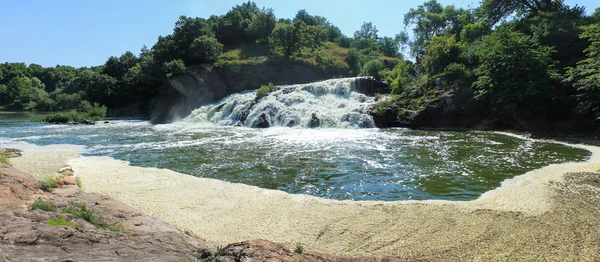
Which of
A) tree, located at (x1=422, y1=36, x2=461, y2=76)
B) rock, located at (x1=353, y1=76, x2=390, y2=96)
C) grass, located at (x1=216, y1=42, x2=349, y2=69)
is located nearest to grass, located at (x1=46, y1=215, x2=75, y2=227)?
rock, located at (x1=353, y1=76, x2=390, y2=96)

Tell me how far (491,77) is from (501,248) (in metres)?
18.9

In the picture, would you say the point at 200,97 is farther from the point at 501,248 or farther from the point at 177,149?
the point at 501,248

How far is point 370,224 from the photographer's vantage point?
605cm

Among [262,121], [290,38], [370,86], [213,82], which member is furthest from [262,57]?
[262,121]

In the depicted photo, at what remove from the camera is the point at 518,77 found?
64.1 ft

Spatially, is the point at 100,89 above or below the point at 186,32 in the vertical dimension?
below

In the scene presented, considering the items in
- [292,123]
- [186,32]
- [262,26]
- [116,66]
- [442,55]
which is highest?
[262,26]

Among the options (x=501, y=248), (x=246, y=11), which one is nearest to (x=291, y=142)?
(x=501, y=248)

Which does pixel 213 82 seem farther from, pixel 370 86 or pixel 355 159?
pixel 355 159

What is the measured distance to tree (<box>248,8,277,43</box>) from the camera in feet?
178

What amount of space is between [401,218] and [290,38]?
40.0 metres

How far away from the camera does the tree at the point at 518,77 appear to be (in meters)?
18.8

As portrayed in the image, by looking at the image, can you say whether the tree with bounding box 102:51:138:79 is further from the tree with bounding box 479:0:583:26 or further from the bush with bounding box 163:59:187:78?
the tree with bounding box 479:0:583:26

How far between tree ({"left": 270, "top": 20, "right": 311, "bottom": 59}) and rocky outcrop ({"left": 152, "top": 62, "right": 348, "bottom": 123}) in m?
2.04
